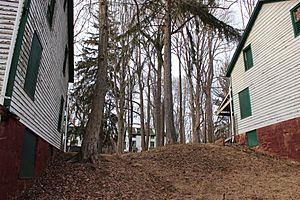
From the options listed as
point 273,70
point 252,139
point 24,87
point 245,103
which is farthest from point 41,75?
point 245,103

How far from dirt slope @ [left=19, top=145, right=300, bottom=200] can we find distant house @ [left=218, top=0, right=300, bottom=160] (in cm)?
151

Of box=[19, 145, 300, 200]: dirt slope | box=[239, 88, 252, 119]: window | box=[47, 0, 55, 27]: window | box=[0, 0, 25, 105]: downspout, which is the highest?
box=[47, 0, 55, 27]: window

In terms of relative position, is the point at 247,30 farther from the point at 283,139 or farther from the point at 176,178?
the point at 176,178

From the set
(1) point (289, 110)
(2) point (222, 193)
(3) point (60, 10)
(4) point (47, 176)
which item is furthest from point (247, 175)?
(3) point (60, 10)

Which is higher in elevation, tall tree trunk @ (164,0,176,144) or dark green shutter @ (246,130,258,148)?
tall tree trunk @ (164,0,176,144)

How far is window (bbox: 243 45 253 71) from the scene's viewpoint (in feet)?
49.5

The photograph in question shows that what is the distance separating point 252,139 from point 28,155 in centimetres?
1158

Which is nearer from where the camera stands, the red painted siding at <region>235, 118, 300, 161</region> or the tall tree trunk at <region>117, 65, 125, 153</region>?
the red painted siding at <region>235, 118, 300, 161</region>

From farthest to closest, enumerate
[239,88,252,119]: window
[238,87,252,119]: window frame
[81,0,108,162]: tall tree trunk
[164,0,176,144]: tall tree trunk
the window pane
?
[239,88,252,119]: window, [238,87,252,119]: window frame, [164,0,176,144]: tall tree trunk, the window pane, [81,0,108,162]: tall tree trunk

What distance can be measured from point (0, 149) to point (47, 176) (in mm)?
3579

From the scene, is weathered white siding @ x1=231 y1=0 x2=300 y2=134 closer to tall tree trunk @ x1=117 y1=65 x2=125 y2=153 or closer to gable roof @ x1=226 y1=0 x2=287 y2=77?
gable roof @ x1=226 y1=0 x2=287 y2=77

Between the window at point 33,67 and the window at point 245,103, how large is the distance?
11575mm

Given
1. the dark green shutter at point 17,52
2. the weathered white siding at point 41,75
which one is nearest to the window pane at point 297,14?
the weathered white siding at point 41,75

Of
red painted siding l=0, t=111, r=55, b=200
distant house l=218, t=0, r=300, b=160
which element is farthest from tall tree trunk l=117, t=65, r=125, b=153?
red painted siding l=0, t=111, r=55, b=200
